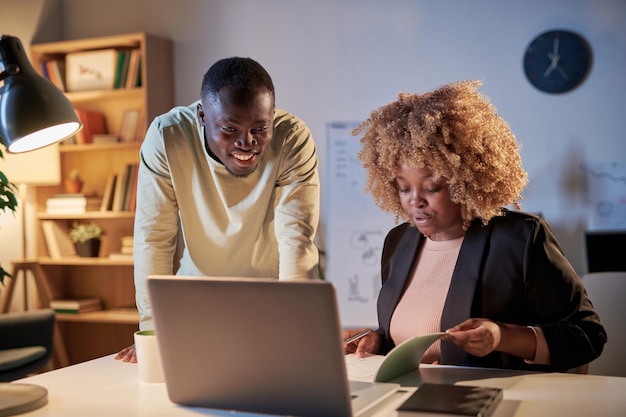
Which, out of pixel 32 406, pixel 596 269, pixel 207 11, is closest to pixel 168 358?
pixel 32 406

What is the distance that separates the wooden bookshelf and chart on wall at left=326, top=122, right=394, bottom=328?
115cm

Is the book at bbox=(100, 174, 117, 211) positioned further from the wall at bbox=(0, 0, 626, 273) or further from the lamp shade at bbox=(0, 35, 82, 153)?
the lamp shade at bbox=(0, 35, 82, 153)

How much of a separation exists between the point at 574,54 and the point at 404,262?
2.33 metres

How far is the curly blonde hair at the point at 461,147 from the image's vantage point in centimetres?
178

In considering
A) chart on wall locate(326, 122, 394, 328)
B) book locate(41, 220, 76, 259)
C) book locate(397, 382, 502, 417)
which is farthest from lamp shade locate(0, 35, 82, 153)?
book locate(41, 220, 76, 259)

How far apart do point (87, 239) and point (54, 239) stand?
0.23 meters

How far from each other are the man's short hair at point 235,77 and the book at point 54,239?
304 cm

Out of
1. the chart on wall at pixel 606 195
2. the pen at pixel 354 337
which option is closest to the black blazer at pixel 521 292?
the pen at pixel 354 337

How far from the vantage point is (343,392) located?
1.08 m

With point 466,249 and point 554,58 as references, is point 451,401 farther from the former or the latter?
point 554,58

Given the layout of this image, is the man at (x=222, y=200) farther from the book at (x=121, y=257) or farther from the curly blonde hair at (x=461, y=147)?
the book at (x=121, y=257)

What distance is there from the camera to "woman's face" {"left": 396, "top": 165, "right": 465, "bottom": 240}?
1.81 metres

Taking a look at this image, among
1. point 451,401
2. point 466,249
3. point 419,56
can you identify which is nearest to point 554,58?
point 419,56

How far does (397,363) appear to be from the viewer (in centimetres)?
139
